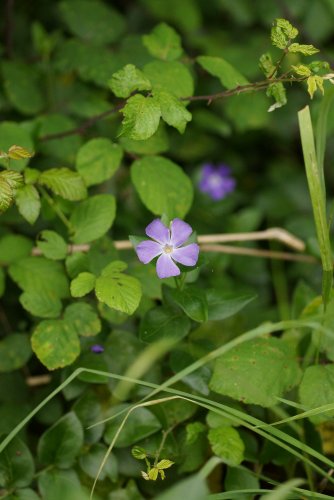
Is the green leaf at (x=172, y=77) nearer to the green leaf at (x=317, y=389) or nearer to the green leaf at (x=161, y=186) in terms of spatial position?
the green leaf at (x=161, y=186)

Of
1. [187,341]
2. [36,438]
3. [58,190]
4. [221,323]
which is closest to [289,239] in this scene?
[221,323]

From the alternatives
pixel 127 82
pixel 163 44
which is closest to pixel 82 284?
pixel 127 82

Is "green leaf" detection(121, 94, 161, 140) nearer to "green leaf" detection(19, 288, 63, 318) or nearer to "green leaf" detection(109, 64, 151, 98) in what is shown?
"green leaf" detection(109, 64, 151, 98)

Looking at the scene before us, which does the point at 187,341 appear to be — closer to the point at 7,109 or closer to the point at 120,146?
the point at 120,146

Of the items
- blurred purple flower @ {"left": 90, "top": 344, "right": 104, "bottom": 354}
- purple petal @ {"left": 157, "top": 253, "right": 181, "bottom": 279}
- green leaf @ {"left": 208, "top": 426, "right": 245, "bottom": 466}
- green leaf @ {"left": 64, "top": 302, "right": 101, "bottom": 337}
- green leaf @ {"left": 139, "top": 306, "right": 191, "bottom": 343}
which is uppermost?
purple petal @ {"left": 157, "top": 253, "right": 181, "bottom": 279}

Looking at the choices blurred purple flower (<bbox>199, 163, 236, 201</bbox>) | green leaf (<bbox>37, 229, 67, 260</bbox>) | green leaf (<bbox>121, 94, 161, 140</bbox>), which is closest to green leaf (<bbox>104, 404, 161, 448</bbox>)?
green leaf (<bbox>37, 229, 67, 260</bbox>)

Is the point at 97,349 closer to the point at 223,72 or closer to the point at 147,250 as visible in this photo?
the point at 147,250
